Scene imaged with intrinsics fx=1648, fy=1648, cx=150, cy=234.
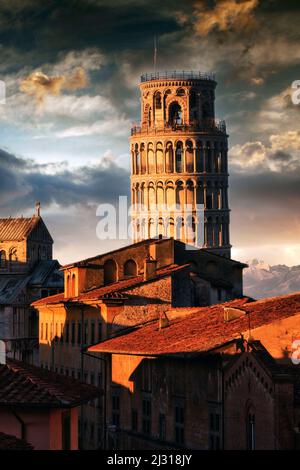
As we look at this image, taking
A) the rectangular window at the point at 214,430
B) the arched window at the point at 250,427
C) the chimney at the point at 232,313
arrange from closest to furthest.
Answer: the arched window at the point at 250,427 < the rectangular window at the point at 214,430 < the chimney at the point at 232,313

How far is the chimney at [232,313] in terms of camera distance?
213ft

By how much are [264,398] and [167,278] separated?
29479mm

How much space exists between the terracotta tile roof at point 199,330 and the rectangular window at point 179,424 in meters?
2.31

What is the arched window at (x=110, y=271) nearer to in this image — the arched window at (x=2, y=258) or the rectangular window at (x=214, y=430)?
the rectangular window at (x=214, y=430)

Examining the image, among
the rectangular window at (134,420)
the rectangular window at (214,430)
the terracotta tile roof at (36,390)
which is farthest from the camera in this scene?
the rectangular window at (134,420)

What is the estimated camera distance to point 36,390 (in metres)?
44.8

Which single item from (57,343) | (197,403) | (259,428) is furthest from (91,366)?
(259,428)

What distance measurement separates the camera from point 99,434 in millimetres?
76000

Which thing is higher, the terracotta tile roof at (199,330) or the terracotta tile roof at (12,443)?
the terracotta tile roof at (199,330)

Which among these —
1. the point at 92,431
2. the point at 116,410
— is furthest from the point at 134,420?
the point at 92,431

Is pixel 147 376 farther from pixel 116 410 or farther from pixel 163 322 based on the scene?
pixel 116 410

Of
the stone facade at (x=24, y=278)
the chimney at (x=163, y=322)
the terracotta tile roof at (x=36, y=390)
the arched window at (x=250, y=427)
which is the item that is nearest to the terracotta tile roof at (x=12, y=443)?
the terracotta tile roof at (x=36, y=390)

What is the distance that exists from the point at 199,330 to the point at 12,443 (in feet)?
86.3
